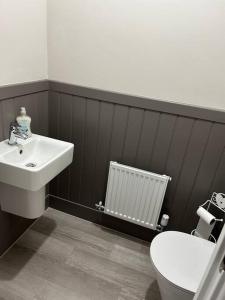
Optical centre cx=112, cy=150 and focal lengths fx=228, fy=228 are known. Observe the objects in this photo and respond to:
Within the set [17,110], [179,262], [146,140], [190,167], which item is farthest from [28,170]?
[190,167]

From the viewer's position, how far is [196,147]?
5.07ft

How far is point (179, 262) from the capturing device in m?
1.27

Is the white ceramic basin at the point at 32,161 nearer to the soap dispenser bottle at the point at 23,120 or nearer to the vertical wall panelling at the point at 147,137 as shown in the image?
the soap dispenser bottle at the point at 23,120

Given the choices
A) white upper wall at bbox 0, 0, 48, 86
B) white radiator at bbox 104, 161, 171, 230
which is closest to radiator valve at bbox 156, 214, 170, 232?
white radiator at bbox 104, 161, 171, 230

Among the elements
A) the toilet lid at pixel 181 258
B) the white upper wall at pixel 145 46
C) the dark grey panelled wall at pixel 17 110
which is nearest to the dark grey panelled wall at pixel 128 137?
the dark grey panelled wall at pixel 17 110

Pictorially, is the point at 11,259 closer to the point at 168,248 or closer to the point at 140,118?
the point at 168,248

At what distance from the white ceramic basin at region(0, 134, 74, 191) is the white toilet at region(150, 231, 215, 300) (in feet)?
2.44

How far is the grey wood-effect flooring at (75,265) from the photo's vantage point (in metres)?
1.50

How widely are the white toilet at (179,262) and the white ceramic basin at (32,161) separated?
29.3 inches

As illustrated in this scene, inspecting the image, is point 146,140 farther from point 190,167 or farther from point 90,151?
point 90,151

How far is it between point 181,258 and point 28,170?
98 centimetres

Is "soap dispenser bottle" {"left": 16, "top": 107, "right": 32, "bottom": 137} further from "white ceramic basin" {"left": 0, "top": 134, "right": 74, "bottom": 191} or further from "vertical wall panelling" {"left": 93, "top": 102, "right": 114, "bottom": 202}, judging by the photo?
"vertical wall panelling" {"left": 93, "top": 102, "right": 114, "bottom": 202}

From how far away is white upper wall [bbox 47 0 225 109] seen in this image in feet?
4.33

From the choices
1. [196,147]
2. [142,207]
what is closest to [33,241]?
[142,207]
